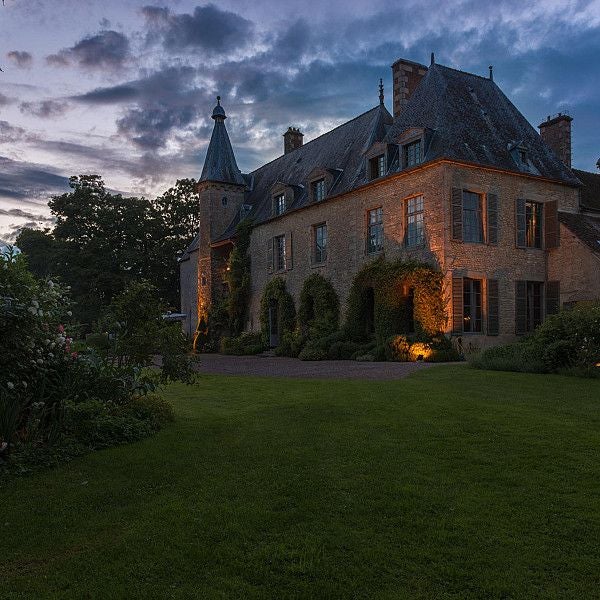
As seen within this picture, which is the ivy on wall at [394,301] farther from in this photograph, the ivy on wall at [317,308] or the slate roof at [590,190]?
the slate roof at [590,190]

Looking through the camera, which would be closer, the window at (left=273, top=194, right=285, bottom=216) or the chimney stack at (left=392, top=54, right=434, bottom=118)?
the chimney stack at (left=392, top=54, right=434, bottom=118)

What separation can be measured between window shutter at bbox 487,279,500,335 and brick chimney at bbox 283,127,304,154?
17633 millimetres

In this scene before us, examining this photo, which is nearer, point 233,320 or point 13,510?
point 13,510

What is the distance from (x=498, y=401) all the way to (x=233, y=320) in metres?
22.0

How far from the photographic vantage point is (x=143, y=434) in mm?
6230

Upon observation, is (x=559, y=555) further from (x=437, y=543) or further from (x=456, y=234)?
(x=456, y=234)

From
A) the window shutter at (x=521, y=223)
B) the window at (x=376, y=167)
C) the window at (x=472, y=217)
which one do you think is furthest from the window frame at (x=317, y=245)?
the window shutter at (x=521, y=223)

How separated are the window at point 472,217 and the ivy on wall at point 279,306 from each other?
355 inches

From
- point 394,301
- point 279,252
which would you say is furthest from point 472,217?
point 279,252

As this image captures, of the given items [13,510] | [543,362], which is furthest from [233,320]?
[13,510]

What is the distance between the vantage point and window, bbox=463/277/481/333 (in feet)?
59.5

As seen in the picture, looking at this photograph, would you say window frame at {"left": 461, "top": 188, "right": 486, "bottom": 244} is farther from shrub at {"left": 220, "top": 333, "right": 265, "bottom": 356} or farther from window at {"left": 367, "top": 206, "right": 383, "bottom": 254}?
shrub at {"left": 220, "top": 333, "right": 265, "bottom": 356}

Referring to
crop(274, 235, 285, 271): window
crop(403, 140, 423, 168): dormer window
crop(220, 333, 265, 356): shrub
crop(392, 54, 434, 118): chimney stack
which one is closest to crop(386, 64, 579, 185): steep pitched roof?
crop(403, 140, 423, 168): dormer window

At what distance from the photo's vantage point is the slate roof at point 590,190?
69.3 ft
